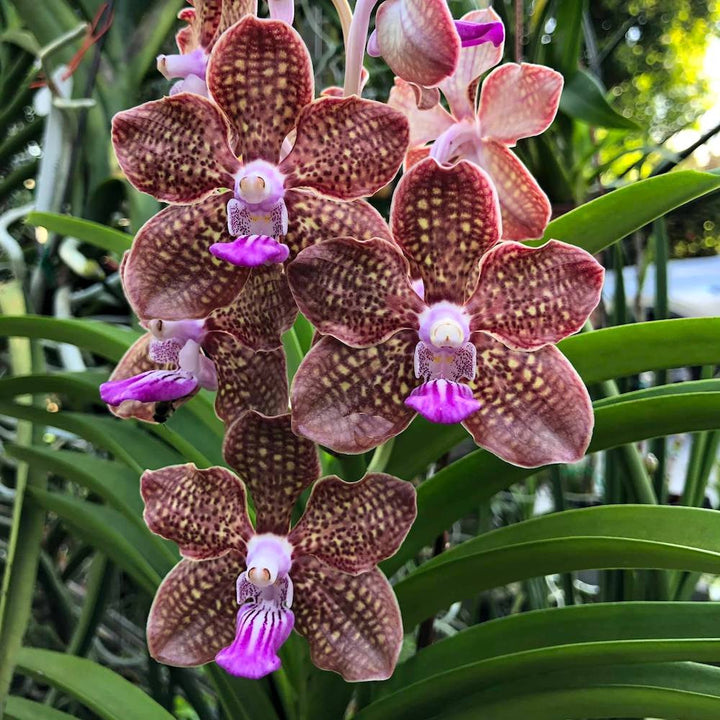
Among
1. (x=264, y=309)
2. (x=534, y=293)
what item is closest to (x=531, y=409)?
(x=534, y=293)

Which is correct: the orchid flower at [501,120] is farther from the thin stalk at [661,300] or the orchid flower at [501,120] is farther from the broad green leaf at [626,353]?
the thin stalk at [661,300]

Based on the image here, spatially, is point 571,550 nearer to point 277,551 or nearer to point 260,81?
point 277,551

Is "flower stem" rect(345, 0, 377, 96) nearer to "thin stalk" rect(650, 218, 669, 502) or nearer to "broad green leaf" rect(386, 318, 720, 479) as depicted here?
"broad green leaf" rect(386, 318, 720, 479)

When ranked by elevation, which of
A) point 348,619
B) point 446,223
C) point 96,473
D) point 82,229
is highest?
point 82,229

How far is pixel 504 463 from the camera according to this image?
20.4 inches

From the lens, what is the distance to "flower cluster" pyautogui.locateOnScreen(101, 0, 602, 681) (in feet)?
1.30

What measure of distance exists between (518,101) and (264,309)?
0.24 metres

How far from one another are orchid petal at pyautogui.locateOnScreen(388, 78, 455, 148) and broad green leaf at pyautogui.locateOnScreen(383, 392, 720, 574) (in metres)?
0.25

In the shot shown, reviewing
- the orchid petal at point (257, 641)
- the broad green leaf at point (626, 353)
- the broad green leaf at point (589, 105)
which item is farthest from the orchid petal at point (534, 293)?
the broad green leaf at point (589, 105)

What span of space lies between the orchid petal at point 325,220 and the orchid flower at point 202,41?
0.13 m

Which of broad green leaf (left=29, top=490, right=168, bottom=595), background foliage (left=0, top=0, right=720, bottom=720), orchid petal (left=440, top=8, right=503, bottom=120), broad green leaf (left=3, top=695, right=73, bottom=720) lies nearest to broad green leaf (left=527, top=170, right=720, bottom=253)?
background foliage (left=0, top=0, right=720, bottom=720)

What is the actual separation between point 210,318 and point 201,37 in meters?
0.22

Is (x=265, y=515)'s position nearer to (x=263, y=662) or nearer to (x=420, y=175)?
(x=263, y=662)

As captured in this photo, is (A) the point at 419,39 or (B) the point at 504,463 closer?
(A) the point at 419,39
